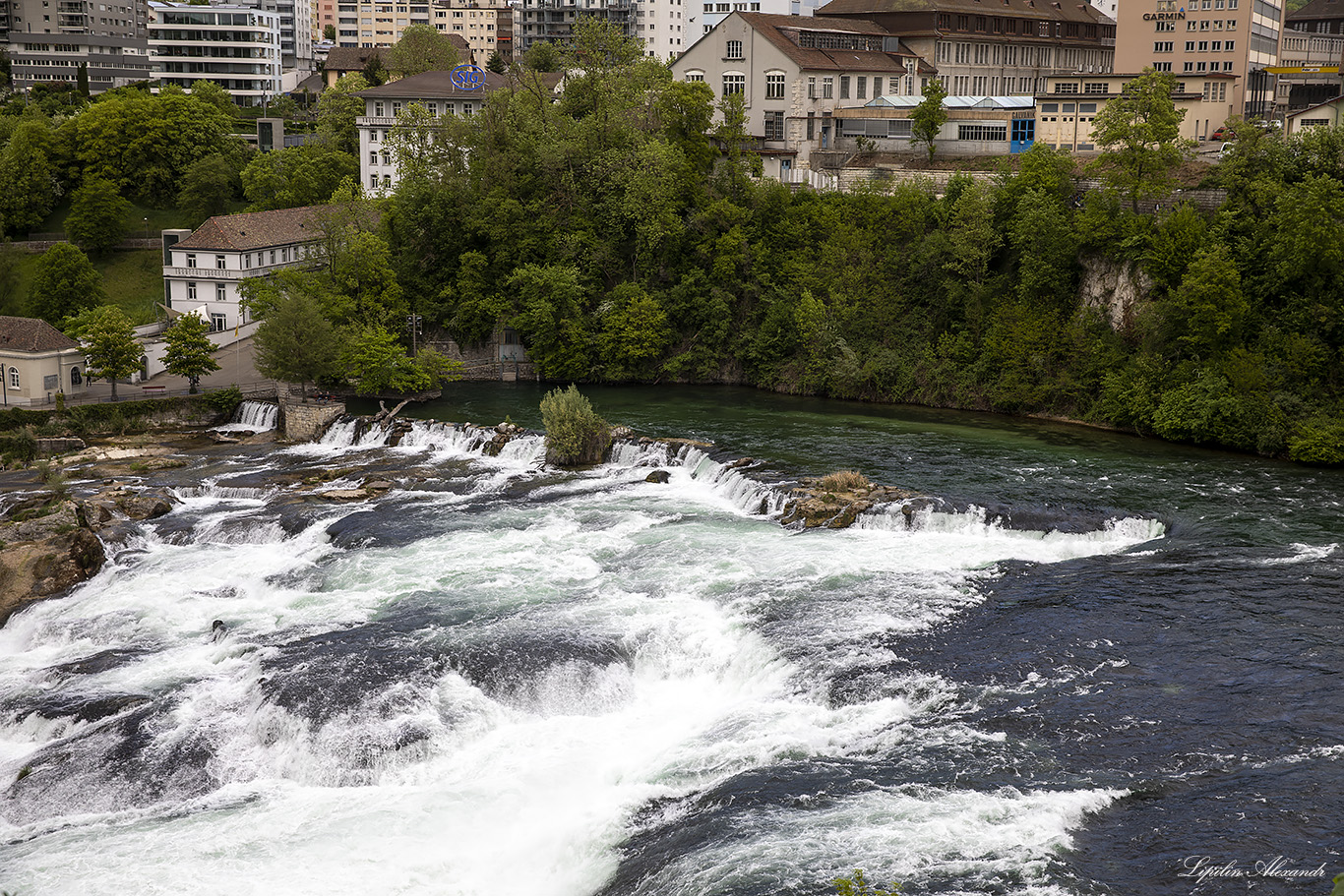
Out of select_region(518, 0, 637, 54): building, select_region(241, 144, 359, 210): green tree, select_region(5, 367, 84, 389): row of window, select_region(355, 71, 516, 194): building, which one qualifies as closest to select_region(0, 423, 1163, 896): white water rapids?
select_region(5, 367, 84, 389): row of window

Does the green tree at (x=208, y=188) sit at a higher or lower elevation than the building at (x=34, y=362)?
higher

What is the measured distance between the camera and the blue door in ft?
249

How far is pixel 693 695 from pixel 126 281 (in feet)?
245

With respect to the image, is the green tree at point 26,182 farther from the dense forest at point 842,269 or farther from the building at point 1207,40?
the building at point 1207,40

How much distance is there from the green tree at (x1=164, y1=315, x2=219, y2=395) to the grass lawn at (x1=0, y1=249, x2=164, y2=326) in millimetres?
19911

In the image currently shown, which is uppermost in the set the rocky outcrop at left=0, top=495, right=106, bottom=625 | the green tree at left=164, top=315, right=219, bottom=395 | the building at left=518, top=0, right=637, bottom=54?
the building at left=518, top=0, right=637, bottom=54

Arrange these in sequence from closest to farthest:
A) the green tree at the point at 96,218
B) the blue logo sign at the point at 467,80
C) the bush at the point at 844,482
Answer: the bush at the point at 844,482, the green tree at the point at 96,218, the blue logo sign at the point at 467,80

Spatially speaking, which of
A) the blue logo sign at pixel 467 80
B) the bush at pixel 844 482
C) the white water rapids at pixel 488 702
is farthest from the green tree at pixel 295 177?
the bush at pixel 844 482

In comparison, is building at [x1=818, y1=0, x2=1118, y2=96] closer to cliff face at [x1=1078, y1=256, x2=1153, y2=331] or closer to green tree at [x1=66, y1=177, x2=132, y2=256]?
cliff face at [x1=1078, y1=256, x2=1153, y2=331]

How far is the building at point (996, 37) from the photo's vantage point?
9212 centimetres

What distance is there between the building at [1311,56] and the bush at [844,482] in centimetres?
4874

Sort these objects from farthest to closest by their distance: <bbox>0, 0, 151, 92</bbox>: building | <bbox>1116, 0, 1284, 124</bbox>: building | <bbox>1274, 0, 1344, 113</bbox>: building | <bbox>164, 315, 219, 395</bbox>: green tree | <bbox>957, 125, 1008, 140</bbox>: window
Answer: <bbox>0, 0, 151, 92</bbox>: building < <bbox>1274, 0, 1344, 113</bbox>: building < <bbox>1116, 0, 1284, 124</bbox>: building < <bbox>957, 125, 1008, 140</bbox>: window < <bbox>164, 315, 219, 395</bbox>: green tree

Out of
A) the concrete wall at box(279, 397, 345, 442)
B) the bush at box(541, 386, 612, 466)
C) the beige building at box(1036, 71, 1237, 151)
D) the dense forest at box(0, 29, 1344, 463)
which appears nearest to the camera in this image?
the bush at box(541, 386, 612, 466)

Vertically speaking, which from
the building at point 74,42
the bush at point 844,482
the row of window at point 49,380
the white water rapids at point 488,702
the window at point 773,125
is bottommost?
the white water rapids at point 488,702
